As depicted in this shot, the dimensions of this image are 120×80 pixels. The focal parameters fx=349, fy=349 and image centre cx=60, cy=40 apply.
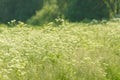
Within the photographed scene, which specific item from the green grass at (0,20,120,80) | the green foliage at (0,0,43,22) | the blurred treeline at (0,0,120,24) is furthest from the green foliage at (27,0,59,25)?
the green grass at (0,20,120,80)

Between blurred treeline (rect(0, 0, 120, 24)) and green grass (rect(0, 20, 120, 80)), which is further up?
blurred treeline (rect(0, 0, 120, 24))

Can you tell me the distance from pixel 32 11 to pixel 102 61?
4540 cm

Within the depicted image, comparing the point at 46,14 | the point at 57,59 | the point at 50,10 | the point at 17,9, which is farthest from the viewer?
the point at 17,9

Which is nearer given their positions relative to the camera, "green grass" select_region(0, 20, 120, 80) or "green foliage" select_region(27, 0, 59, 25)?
"green grass" select_region(0, 20, 120, 80)

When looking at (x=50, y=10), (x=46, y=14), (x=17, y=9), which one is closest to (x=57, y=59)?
(x=46, y=14)

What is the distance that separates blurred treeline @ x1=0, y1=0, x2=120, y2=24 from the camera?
37906 millimetres

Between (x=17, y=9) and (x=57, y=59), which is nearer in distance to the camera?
(x=57, y=59)

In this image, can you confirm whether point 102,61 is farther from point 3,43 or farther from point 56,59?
point 3,43

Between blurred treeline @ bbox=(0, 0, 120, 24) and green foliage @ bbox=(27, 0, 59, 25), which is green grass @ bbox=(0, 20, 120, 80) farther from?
green foliage @ bbox=(27, 0, 59, 25)

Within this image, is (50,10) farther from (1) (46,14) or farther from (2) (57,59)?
(2) (57,59)

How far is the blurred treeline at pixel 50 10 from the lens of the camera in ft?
124

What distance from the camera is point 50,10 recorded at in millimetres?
46844

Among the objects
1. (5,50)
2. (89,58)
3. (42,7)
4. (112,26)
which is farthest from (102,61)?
(42,7)

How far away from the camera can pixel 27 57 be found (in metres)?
6.12
